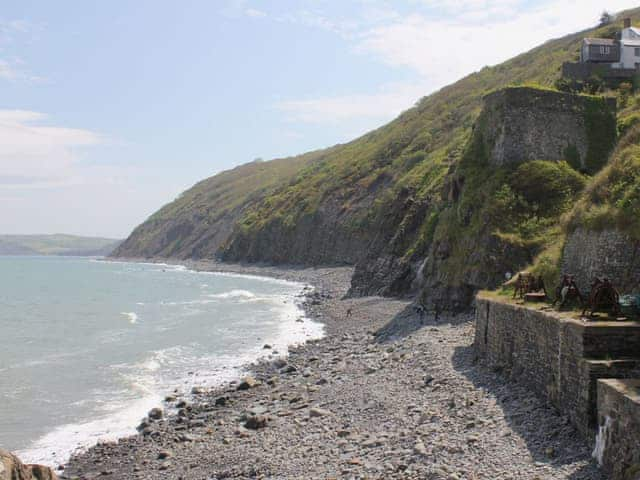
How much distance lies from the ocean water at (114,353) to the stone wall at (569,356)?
48.1 ft

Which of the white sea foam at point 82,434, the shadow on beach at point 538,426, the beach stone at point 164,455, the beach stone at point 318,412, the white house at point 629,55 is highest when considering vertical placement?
the white house at point 629,55

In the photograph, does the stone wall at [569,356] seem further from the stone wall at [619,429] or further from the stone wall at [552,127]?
the stone wall at [552,127]

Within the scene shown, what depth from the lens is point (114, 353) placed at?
38.7m

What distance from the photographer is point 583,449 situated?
42.3 feet

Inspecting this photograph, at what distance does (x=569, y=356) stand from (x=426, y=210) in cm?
3804

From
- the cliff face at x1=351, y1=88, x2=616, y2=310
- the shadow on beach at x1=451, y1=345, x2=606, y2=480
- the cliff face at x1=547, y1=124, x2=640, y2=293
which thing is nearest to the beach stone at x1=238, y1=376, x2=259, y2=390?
the shadow on beach at x1=451, y1=345, x2=606, y2=480

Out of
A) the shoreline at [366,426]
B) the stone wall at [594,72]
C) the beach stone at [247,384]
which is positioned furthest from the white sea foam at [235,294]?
the beach stone at [247,384]

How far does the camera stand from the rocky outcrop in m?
12.2

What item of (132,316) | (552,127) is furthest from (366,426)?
(132,316)

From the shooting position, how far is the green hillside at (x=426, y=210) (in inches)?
1259

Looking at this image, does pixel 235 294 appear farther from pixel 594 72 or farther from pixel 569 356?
pixel 569 356

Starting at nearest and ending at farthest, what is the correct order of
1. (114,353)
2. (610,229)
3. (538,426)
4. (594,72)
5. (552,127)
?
(538,426) → (610,229) → (552,127) → (114,353) → (594,72)

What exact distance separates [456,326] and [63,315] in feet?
143

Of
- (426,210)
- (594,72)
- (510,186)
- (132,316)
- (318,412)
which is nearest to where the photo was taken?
(318,412)
